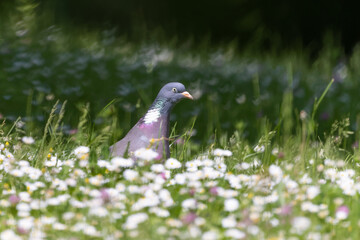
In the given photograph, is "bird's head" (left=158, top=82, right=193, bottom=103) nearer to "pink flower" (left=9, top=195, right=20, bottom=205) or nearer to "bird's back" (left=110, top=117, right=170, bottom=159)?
"bird's back" (left=110, top=117, right=170, bottom=159)

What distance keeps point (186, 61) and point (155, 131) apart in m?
5.42

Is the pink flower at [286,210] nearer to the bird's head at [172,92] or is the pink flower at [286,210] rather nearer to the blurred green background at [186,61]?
the bird's head at [172,92]

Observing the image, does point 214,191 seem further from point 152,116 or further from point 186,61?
point 186,61

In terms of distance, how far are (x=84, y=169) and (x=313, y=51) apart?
8.30 metres

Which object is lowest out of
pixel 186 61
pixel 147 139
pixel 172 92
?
pixel 147 139

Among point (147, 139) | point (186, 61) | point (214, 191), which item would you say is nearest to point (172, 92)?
point (147, 139)

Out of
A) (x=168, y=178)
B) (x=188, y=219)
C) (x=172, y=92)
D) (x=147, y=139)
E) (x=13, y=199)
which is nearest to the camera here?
(x=188, y=219)

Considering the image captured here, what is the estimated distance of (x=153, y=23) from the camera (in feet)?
35.9

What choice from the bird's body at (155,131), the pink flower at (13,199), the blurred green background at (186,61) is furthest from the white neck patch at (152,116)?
the pink flower at (13,199)

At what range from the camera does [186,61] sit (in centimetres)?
889

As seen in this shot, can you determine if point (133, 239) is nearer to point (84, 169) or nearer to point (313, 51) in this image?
point (84, 169)

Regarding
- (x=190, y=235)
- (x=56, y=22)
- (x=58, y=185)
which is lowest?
(x=190, y=235)

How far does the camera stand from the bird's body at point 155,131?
3531 millimetres

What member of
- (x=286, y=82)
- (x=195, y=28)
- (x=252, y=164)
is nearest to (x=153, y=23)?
(x=195, y=28)
